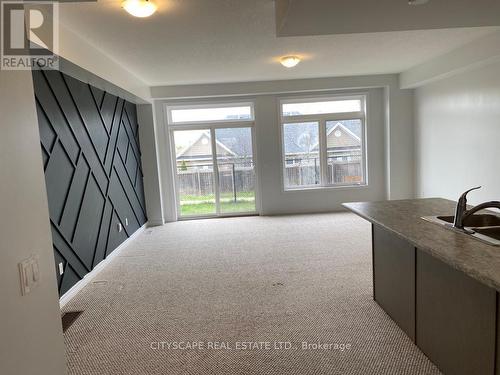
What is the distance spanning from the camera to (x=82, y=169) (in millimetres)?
3795

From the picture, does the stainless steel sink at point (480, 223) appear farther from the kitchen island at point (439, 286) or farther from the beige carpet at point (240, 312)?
the beige carpet at point (240, 312)

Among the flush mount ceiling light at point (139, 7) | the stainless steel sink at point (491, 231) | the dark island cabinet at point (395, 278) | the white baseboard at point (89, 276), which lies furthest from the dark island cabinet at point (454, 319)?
the white baseboard at point (89, 276)

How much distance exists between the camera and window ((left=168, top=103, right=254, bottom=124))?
666cm

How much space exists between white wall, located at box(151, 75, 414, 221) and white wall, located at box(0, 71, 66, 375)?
5241 millimetres

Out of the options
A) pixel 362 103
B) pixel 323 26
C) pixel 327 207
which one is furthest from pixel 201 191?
pixel 323 26

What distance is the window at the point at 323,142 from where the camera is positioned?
668 cm

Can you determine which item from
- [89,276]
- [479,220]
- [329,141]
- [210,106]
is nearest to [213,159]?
[210,106]

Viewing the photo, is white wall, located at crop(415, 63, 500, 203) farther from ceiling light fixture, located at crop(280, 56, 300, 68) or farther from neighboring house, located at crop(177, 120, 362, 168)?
ceiling light fixture, located at crop(280, 56, 300, 68)

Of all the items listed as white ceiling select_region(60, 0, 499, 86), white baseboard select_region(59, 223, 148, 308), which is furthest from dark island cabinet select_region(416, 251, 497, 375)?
white baseboard select_region(59, 223, 148, 308)

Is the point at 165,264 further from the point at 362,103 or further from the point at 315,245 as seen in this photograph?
→ the point at 362,103

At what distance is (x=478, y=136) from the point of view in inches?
181

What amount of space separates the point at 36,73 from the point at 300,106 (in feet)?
15.5

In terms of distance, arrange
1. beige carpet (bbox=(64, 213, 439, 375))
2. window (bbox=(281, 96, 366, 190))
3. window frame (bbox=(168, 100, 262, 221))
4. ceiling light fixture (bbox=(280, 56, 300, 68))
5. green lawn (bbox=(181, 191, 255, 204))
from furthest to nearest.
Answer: green lawn (bbox=(181, 191, 255, 204)), window (bbox=(281, 96, 366, 190)), window frame (bbox=(168, 100, 262, 221)), ceiling light fixture (bbox=(280, 56, 300, 68)), beige carpet (bbox=(64, 213, 439, 375))

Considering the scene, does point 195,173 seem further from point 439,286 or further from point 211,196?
point 439,286
